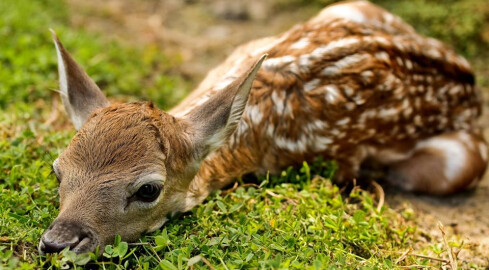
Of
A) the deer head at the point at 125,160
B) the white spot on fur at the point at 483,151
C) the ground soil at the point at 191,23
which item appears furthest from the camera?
the ground soil at the point at 191,23

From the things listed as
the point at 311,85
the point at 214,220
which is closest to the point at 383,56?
the point at 311,85

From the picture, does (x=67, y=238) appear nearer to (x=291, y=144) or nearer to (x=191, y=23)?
(x=291, y=144)

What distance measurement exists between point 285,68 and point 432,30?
11.9ft

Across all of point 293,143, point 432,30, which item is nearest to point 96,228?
point 293,143

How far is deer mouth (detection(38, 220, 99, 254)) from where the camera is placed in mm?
3000

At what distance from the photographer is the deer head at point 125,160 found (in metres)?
3.18

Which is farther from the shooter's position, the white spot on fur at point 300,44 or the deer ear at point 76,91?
the white spot on fur at point 300,44

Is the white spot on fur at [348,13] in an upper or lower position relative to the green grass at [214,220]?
upper

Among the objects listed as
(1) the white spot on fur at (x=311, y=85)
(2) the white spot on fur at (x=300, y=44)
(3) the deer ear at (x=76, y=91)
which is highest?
(3) the deer ear at (x=76, y=91)

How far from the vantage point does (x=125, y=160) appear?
3271mm

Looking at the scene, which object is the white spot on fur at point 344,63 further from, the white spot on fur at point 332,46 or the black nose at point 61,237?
the black nose at point 61,237

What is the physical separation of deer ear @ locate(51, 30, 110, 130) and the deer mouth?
0.90 m

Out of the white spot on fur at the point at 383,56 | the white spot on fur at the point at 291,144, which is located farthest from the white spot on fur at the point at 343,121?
the white spot on fur at the point at 383,56

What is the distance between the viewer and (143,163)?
3307mm
